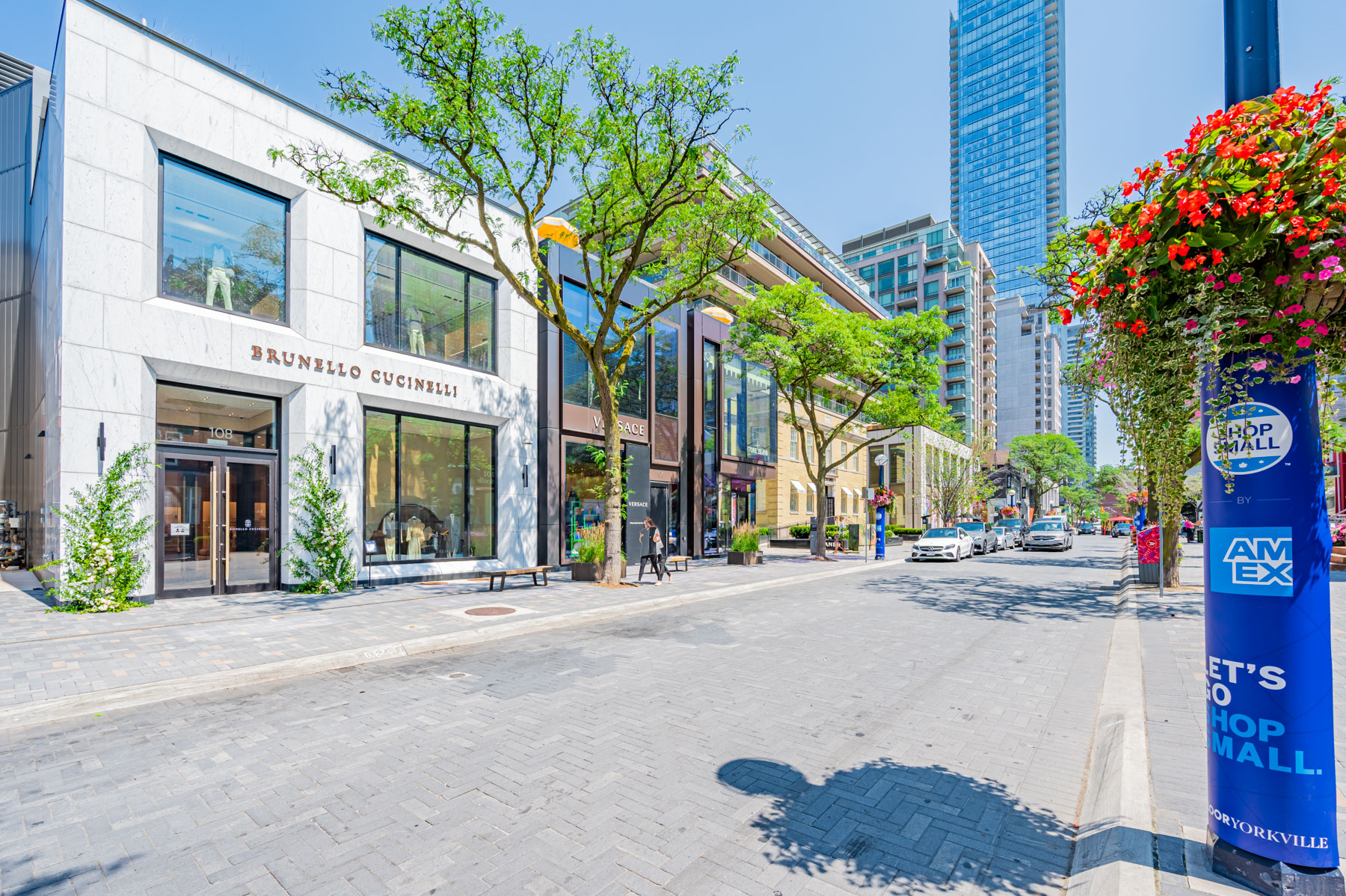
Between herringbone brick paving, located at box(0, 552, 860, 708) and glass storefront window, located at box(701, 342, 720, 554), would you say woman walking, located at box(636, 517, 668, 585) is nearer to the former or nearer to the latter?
herringbone brick paving, located at box(0, 552, 860, 708)

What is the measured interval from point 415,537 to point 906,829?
14400mm

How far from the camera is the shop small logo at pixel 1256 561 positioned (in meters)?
2.86

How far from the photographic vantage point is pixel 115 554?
1083 cm

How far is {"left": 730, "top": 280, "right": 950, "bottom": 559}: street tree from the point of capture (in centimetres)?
2425

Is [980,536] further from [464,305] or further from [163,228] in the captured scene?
[163,228]

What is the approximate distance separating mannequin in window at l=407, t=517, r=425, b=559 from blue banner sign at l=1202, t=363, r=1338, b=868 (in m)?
15.7

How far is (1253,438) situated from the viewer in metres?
2.96

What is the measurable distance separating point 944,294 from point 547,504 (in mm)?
82241

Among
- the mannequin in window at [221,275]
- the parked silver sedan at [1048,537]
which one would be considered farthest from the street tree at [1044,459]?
the mannequin in window at [221,275]

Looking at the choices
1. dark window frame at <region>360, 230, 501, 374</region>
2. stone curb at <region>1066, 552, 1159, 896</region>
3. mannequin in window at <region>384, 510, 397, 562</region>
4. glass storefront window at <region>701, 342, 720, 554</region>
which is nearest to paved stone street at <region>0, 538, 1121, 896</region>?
stone curb at <region>1066, 552, 1159, 896</region>

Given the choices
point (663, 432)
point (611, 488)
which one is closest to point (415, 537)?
point (611, 488)

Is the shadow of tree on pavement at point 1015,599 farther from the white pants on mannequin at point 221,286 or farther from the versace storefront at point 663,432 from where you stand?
the white pants on mannequin at point 221,286

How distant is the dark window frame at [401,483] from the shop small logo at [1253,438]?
49.2 feet

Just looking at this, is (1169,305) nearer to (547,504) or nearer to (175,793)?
(175,793)
